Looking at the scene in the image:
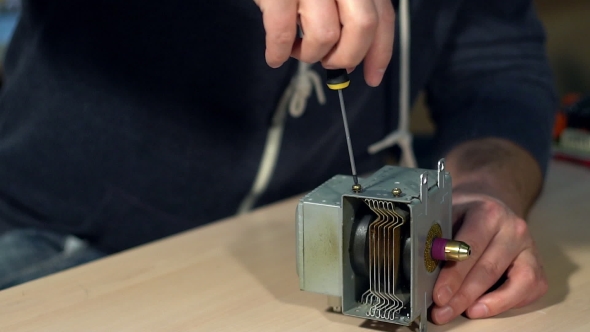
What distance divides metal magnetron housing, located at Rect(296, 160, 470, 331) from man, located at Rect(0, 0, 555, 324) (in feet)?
0.70

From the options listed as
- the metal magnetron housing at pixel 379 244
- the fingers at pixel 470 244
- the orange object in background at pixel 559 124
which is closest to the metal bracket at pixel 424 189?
the metal magnetron housing at pixel 379 244

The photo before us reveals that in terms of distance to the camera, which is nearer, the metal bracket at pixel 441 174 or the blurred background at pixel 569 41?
the metal bracket at pixel 441 174

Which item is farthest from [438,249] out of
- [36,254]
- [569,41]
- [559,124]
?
[569,41]

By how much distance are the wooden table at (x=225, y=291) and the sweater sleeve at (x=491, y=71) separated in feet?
0.72

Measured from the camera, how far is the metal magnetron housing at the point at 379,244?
0.68 metres

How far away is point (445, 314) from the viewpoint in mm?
748

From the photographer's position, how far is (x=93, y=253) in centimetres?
114

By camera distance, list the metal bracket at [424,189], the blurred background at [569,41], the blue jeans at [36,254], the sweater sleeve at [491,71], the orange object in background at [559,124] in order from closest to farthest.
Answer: the metal bracket at [424,189] → the blue jeans at [36,254] → the sweater sleeve at [491,71] → the orange object in background at [559,124] → the blurred background at [569,41]

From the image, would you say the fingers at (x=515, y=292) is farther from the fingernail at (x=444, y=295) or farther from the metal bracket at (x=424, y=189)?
the metal bracket at (x=424, y=189)

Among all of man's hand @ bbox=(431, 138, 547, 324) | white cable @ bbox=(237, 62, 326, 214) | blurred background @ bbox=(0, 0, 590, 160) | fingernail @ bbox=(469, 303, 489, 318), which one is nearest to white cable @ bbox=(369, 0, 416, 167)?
white cable @ bbox=(237, 62, 326, 214)

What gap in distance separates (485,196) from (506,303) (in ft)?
0.51

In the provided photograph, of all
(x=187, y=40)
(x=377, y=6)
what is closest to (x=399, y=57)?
(x=187, y=40)

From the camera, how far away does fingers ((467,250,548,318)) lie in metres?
0.77

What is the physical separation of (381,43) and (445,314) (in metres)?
0.29
